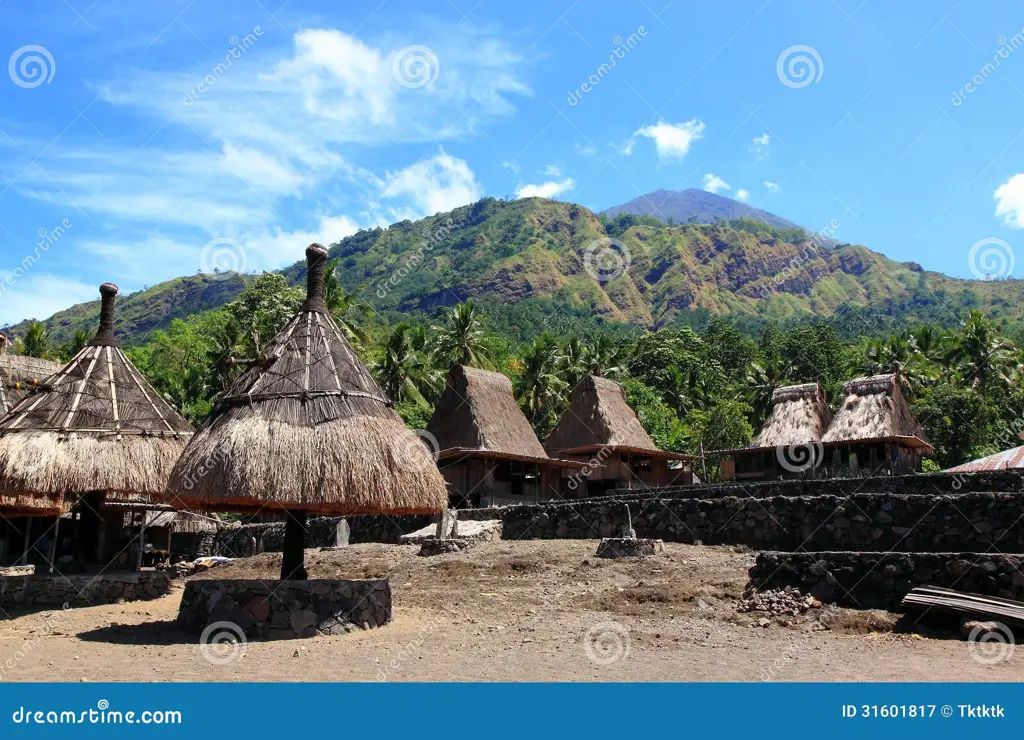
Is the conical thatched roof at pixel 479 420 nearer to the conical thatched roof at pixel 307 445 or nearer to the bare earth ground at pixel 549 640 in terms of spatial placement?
the bare earth ground at pixel 549 640

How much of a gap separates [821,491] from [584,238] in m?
162

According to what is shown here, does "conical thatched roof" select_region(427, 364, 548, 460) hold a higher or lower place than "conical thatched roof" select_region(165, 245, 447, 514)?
higher

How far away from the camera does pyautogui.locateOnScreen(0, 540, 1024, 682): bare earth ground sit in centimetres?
804

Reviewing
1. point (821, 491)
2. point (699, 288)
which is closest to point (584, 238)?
point (699, 288)

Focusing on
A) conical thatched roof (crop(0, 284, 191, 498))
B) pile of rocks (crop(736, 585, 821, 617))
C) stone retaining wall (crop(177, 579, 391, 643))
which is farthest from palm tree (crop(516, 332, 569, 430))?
stone retaining wall (crop(177, 579, 391, 643))

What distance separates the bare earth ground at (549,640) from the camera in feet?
26.4

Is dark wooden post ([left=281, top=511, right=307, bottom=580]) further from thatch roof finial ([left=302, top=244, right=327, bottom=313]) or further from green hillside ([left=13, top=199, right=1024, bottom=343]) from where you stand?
green hillside ([left=13, top=199, right=1024, bottom=343])

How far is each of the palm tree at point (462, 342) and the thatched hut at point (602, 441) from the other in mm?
10852

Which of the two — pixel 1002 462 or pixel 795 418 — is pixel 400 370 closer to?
pixel 795 418

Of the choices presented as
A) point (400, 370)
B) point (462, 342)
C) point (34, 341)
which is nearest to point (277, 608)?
point (400, 370)

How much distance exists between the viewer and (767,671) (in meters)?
7.94

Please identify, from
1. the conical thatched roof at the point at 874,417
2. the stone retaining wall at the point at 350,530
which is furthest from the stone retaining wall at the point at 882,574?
the conical thatched roof at the point at 874,417

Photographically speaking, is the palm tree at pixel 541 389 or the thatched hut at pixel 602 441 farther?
the palm tree at pixel 541 389

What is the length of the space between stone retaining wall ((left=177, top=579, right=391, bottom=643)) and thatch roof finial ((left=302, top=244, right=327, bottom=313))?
4.03 metres
